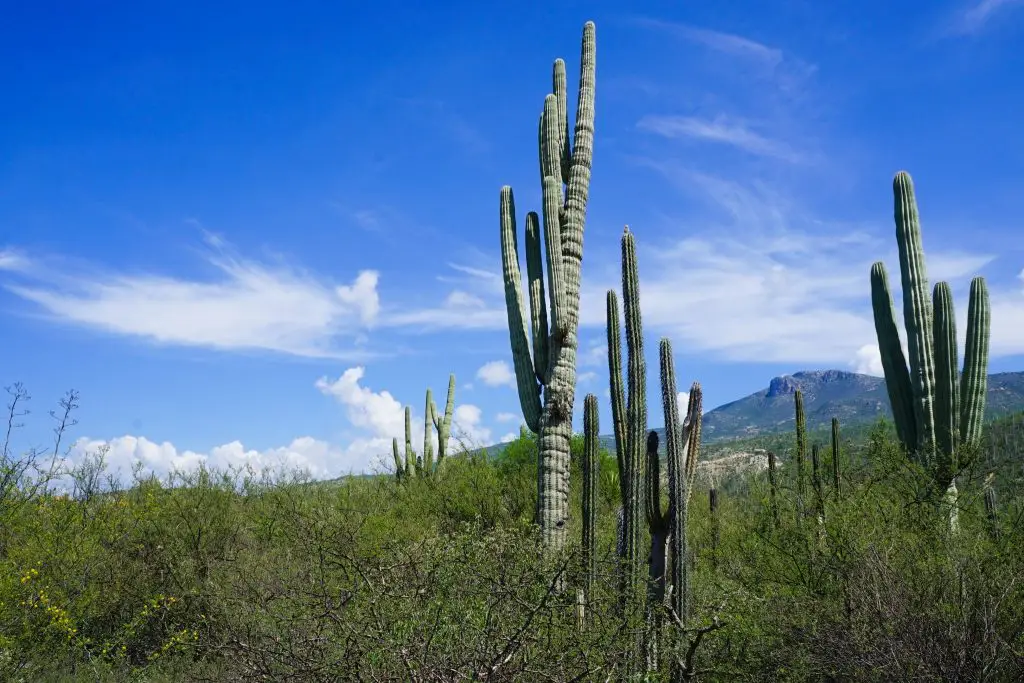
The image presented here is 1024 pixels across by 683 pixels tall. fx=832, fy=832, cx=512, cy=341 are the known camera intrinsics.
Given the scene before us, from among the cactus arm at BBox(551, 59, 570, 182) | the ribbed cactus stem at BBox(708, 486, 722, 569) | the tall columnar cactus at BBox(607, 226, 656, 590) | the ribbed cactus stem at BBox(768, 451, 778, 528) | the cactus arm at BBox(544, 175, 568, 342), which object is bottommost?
the ribbed cactus stem at BBox(708, 486, 722, 569)

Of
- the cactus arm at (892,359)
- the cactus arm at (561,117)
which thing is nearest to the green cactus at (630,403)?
the cactus arm at (561,117)

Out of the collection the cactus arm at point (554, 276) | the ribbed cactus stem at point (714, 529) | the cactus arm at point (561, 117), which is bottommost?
the ribbed cactus stem at point (714, 529)

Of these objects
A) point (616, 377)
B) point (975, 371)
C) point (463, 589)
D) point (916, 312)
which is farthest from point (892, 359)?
point (463, 589)

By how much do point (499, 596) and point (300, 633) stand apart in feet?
5.60

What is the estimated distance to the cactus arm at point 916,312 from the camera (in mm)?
12359

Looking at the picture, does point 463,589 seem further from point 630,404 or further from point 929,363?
point 929,363

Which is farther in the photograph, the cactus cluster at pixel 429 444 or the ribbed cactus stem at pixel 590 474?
the cactus cluster at pixel 429 444

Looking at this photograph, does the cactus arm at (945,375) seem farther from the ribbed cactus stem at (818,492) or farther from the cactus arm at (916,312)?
the ribbed cactus stem at (818,492)

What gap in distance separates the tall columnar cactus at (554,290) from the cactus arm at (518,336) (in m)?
0.01

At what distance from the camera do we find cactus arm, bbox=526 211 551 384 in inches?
490

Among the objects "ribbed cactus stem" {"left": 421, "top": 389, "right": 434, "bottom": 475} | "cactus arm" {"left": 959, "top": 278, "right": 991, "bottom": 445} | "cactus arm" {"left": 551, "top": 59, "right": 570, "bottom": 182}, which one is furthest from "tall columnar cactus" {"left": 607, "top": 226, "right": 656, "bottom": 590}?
"ribbed cactus stem" {"left": 421, "top": 389, "right": 434, "bottom": 475}

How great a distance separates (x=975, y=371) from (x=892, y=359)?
4.26 feet

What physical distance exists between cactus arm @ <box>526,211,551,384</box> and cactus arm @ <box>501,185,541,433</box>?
0.48 ft

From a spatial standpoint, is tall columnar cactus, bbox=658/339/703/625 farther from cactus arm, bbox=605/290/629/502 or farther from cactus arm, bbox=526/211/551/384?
cactus arm, bbox=526/211/551/384
